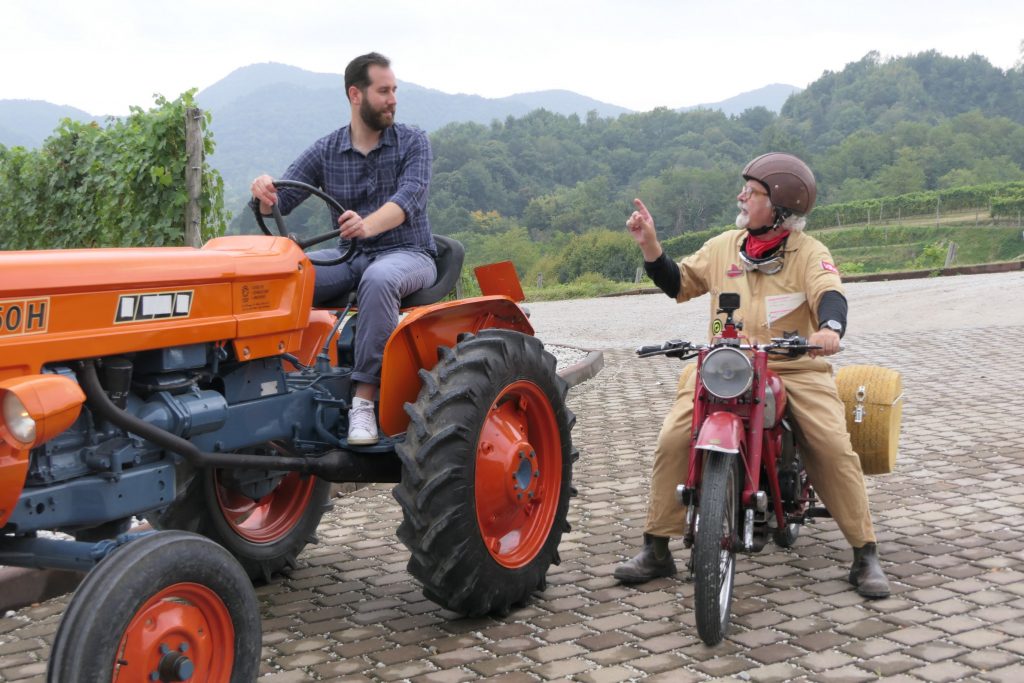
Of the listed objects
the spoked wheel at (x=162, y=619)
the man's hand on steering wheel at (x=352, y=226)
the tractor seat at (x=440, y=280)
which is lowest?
the spoked wheel at (x=162, y=619)

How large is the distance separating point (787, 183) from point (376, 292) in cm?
170

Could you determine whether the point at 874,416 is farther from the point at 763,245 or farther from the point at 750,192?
the point at 750,192

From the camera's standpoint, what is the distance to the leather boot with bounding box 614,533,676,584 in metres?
4.76

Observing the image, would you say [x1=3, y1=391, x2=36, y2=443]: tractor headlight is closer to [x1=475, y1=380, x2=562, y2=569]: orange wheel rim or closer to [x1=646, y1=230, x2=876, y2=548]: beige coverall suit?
[x1=475, y1=380, x2=562, y2=569]: orange wheel rim

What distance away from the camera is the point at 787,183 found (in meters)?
4.61

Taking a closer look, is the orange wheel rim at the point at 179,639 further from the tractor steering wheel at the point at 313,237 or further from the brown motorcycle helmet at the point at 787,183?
the brown motorcycle helmet at the point at 787,183

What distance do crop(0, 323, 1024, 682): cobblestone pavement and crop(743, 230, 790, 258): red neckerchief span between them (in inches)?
53.6

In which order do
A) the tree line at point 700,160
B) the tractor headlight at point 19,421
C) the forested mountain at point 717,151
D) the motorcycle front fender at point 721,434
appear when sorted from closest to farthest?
the tractor headlight at point 19,421
the motorcycle front fender at point 721,434
the tree line at point 700,160
the forested mountain at point 717,151

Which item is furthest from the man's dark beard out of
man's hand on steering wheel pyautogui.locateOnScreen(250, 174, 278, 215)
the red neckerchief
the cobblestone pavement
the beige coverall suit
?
the cobblestone pavement

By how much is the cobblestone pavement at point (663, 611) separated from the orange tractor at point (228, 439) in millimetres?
261

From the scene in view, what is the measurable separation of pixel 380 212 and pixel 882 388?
2267mm

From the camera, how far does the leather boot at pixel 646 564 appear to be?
15.6 feet

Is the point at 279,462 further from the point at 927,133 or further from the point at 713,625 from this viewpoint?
the point at 927,133

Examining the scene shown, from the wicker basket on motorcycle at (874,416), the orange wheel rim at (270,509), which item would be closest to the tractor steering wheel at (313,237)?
the orange wheel rim at (270,509)
